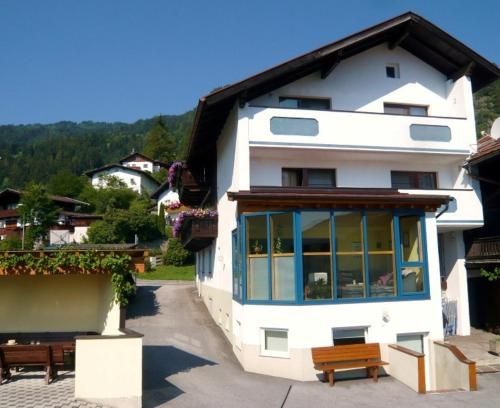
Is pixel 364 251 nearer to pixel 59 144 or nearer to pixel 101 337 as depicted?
pixel 101 337

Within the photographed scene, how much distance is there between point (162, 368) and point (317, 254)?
5.14 metres

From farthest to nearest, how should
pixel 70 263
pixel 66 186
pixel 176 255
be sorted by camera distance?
pixel 66 186
pixel 176 255
pixel 70 263

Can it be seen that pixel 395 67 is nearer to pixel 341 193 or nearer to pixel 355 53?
pixel 355 53

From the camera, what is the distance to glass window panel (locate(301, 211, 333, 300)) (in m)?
13.2

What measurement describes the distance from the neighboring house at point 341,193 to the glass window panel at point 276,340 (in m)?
0.04

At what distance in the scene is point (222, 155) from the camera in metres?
19.4

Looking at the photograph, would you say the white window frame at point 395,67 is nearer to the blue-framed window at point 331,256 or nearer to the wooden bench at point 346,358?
the blue-framed window at point 331,256

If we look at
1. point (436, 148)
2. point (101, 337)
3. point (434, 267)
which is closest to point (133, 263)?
point (101, 337)

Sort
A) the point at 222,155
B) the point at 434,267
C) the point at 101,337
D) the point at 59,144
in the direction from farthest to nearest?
1. the point at 59,144
2. the point at 222,155
3. the point at 434,267
4. the point at 101,337

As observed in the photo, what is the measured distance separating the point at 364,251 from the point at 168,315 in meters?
10.2

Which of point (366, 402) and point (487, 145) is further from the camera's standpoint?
point (487, 145)

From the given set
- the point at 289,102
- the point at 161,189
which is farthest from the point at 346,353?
the point at 161,189

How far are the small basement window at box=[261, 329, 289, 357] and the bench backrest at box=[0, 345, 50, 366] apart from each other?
5.36m

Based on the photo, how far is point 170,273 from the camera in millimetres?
39562
